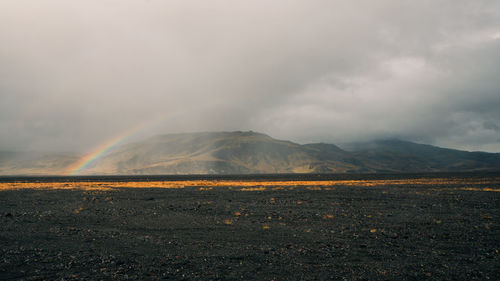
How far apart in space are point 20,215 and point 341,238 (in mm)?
25017

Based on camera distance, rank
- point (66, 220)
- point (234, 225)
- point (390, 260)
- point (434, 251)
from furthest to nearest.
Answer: point (66, 220) → point (234, 225) → point (434, 251) → point (390, 260)

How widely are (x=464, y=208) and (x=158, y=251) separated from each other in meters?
28.0

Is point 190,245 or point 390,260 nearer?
point 390,260

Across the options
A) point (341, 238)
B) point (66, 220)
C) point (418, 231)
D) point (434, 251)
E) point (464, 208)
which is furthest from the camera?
point (464, 208)

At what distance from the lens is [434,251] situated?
45.0 ft

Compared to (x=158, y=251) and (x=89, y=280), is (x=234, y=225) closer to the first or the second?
(x=158, y=251)

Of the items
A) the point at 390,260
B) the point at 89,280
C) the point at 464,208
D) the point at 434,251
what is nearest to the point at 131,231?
the point at 89,280

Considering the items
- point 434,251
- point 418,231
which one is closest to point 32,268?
point 434,251

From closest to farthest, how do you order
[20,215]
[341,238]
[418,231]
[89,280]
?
[89,280], [341,238], [418,231], [20,215]

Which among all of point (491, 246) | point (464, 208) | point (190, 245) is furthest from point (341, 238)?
point (464, 208)

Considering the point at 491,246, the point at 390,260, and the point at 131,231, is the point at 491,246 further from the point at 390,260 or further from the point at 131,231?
the point at 131,231

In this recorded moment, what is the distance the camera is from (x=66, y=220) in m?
22.2

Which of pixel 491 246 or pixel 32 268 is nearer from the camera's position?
pixel 32 268

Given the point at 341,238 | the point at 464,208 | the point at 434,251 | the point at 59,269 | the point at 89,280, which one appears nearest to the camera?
the point at 89,280
